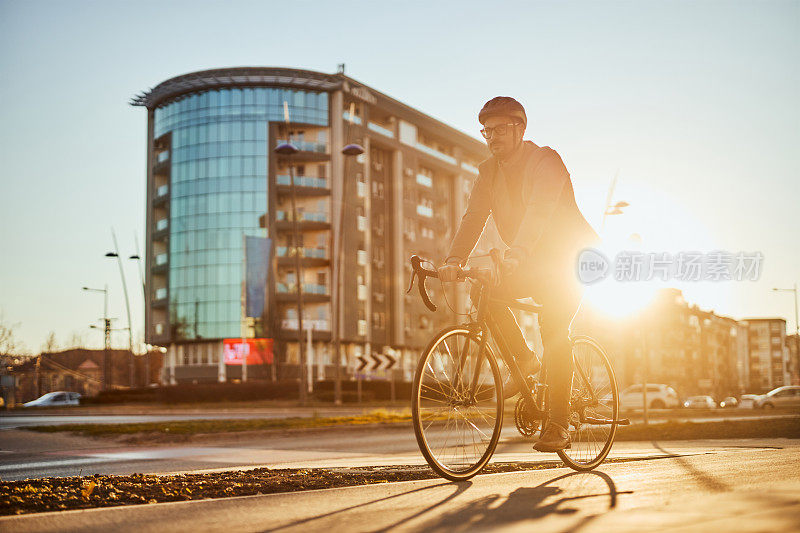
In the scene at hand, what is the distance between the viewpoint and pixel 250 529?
2.94 metres

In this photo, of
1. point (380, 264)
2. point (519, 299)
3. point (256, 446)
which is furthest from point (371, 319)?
point (519, 299)

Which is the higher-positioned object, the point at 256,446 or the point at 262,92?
the point at 262,92

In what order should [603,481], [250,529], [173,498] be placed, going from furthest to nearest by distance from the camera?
[603,481] < [173,498] < [250,529]

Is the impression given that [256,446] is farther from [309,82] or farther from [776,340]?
[776,340]

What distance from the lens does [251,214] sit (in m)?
67.9

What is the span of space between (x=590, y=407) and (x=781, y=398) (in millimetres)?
54647

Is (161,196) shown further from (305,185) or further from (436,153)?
(436,153)

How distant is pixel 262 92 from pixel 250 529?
221 feet

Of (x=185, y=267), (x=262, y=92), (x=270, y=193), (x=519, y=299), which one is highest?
(x=262, y=92)

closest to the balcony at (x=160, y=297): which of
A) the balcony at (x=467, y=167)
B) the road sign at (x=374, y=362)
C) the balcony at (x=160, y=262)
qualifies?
the balcony at (x=160, y=262)

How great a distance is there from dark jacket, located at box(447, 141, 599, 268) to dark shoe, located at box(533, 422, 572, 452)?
98 centimetres

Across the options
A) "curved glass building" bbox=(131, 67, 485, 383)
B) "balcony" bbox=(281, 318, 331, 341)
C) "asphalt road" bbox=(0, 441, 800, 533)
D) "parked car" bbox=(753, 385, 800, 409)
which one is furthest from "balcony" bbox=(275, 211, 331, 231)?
"asphalt road" bbox=(0, 441, 800, 533)

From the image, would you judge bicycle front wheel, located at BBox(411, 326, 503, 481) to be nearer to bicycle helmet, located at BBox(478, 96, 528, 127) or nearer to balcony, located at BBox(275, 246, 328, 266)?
bicycle helmet, located at BBox(478, 96, 528, 127)

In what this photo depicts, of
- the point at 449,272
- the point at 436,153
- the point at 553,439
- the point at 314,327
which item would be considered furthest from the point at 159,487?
the point at 436,153
